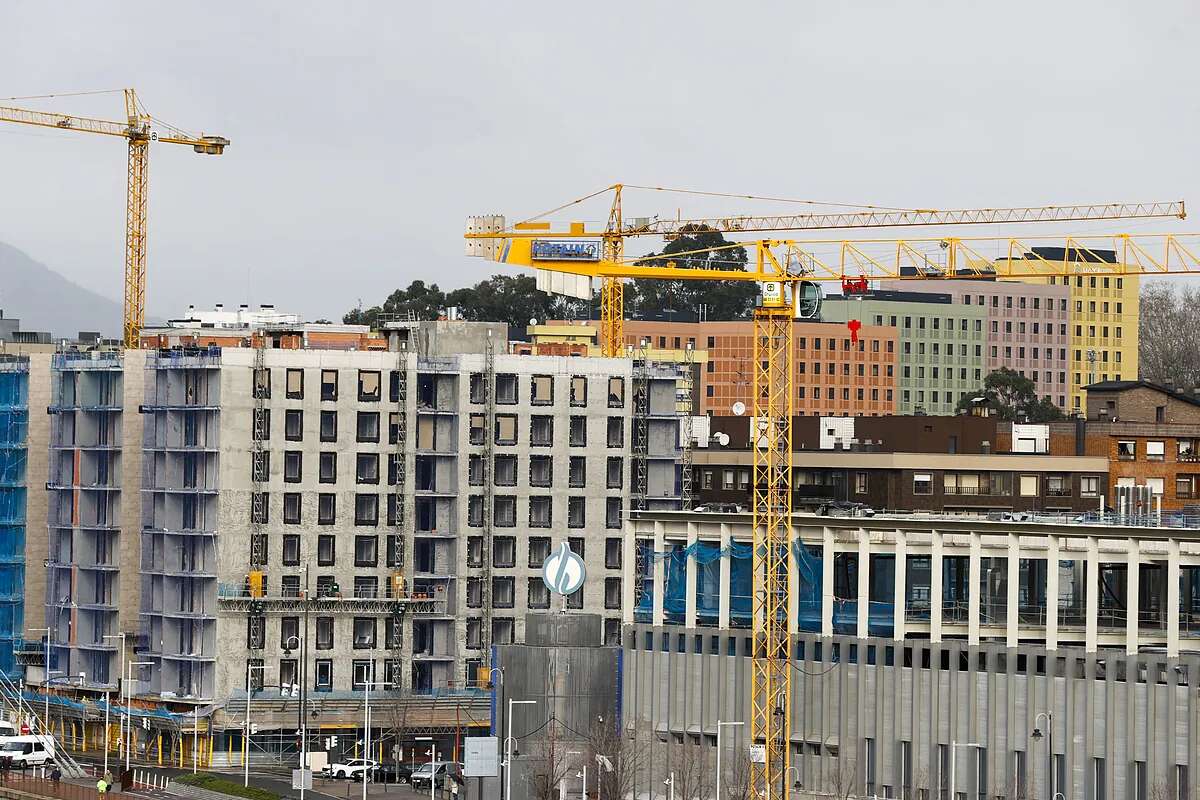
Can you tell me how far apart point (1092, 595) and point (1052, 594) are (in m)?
1.97

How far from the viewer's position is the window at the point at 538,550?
618 feet

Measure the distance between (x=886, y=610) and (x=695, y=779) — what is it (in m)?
13.2

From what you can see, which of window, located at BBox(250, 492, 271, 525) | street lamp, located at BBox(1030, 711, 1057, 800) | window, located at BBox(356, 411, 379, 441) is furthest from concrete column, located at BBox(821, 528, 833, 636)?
window, located at BBox(250, 492, 271, 525)

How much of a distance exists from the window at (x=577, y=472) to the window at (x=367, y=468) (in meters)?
13.3

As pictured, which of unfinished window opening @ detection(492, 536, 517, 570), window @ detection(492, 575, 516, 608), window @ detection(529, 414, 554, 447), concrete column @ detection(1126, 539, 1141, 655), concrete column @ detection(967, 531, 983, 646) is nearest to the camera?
concrete column @ detection(1126, 539, 1141, 655)

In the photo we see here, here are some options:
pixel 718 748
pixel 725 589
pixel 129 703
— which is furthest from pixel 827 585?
pixel 129 703

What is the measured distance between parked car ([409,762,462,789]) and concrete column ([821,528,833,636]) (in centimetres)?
2761

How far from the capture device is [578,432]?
18938cm

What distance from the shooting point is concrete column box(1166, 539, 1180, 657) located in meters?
129

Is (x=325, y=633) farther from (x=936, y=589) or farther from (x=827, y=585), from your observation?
(x=936, y=589)

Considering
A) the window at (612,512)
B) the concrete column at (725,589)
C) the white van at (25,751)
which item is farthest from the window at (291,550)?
the concrete column at (725,589)

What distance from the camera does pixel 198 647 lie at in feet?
595

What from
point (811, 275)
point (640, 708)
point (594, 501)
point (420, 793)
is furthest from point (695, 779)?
point (594, 501)

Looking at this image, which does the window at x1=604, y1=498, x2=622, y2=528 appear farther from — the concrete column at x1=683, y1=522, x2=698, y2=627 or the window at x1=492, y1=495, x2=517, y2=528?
the concrete column at x1=683, y1=522, x2=698, y2=627
